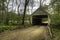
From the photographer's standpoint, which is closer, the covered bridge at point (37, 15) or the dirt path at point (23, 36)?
the dirt path at point (23, 36)

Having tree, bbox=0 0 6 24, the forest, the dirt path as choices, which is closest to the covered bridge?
the forest

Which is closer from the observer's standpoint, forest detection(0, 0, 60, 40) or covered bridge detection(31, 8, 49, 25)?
forest detection(0, 0, 60, 40)

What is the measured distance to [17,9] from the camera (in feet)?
133

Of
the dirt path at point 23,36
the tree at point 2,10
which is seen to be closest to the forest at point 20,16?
the tree at point 2,10

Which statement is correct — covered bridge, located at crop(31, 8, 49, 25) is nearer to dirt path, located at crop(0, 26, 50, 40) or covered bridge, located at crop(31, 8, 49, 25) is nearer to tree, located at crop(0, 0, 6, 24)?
tree, located at crop(0, 0, 6, 24)

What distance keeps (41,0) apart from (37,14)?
50.2ft

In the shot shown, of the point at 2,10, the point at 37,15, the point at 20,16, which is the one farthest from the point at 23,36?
the point at 20,16

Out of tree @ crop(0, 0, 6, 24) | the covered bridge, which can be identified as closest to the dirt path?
tree @ crop(0, 0, 6, 24)

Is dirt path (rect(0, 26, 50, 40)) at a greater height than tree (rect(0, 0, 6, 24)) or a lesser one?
lesser

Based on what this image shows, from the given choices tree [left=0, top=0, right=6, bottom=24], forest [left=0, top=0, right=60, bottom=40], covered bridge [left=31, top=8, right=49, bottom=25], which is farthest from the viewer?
covered bridge [left=31, top=8, right=49, bottom=25]

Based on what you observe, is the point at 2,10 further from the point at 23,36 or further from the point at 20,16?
the point at 23,36

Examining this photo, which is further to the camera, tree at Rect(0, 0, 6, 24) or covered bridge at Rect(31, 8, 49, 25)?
covered bridge at Rect(31, 8, 49, 25)

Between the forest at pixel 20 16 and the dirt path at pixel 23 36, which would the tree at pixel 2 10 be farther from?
the dirt path at pixel 23 36

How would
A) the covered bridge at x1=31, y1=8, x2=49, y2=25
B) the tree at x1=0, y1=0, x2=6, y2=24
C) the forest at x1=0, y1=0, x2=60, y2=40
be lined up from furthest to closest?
the covered bridge at x1=31, y1=8, x2=49, y2=25 < the tree at x1=0, y1=0, x2=6, y2=24 < the forest at x1=0, y1=0, x2=60, y2=40
